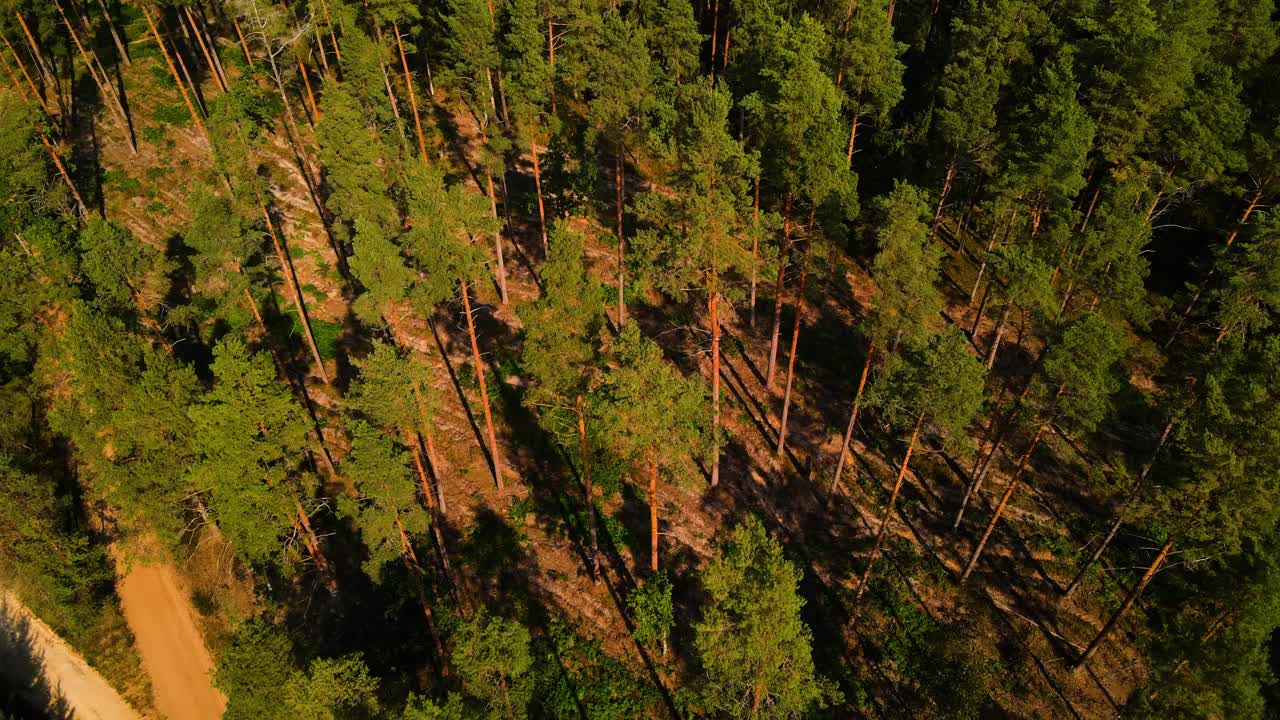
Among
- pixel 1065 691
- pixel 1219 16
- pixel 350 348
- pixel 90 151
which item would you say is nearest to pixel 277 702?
pixel 350 348

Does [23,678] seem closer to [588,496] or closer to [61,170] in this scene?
[588,496]

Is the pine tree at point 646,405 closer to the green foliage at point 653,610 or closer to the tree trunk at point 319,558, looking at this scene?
the green foliage at point 653,610

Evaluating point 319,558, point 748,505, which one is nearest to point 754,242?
point 748,505

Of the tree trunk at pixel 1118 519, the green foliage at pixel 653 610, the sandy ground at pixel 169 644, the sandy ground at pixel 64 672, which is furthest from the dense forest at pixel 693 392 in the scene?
the green foliage at pixel 653 610

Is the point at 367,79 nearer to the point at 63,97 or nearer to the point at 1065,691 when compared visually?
the point at 63,97

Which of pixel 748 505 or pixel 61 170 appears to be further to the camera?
pixel 61 170

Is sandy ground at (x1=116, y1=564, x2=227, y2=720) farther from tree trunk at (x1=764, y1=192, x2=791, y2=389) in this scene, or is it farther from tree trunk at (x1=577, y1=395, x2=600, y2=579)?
tree trunk at (x1=764, y1=192, x2=791, y2=389)
